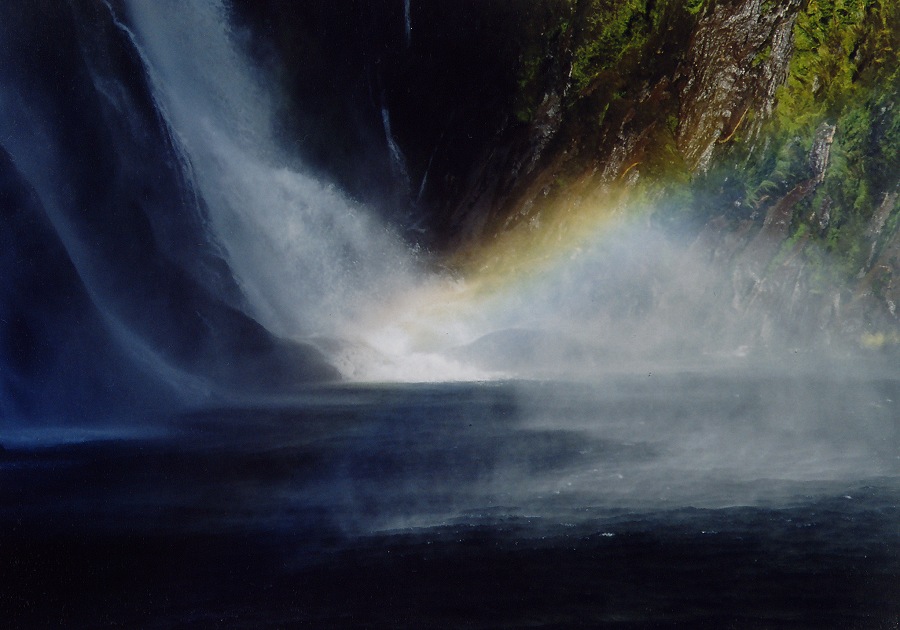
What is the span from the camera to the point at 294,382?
147 feet

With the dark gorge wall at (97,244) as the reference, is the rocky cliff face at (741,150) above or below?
above

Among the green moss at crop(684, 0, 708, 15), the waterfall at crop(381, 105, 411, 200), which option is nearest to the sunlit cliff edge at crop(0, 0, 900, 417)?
the waterfall at crop(381, 105, 411, 200)

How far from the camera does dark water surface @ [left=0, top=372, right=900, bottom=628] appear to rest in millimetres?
14031

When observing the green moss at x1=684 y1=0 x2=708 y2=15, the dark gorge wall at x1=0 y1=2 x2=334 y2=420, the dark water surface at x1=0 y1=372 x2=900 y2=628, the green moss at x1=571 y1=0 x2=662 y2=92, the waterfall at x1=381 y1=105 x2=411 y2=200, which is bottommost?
the dark water surface at x1=0 y1=372 x2=900 y2=628

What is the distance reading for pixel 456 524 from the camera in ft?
59.0

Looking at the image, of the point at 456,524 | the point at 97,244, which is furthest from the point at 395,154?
the point at 456,524

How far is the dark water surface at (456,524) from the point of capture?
14031 millimetres

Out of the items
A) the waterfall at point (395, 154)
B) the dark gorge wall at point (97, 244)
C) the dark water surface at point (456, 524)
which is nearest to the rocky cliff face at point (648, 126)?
the waterfall at point (395, 154)

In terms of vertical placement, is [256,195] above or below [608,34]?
below

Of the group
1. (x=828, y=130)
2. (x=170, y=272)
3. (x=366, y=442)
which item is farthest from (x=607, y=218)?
(x=366, y=442)

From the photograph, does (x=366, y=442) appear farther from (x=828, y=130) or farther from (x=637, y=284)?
(x=828, y=130)

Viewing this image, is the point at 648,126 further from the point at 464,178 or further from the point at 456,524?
the point at 456,524

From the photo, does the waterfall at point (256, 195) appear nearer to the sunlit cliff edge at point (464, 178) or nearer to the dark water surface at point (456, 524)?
the sunlit cliff edge at point (464, 178)

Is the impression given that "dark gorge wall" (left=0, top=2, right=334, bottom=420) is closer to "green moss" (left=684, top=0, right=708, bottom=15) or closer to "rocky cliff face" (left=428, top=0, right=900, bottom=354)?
"rocky cliff face" (left=428, top=0, right=900, bottom=354)
